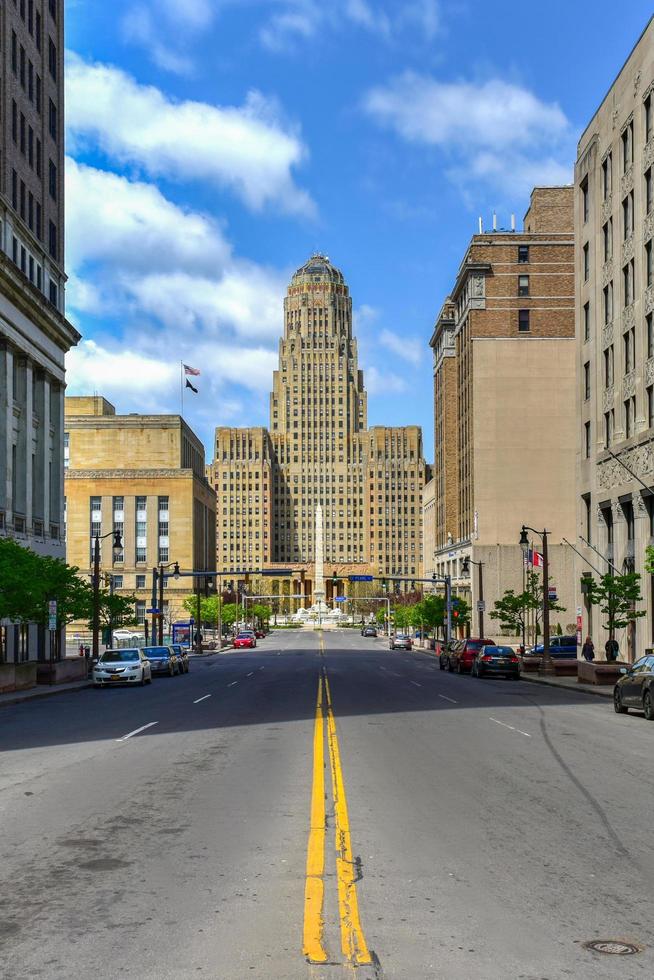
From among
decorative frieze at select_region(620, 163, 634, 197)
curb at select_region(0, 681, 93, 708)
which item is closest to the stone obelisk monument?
decorative frieze at select_region(620, 163, 634, 197)

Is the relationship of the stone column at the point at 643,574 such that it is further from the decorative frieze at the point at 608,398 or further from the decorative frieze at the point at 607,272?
the decorative frieze at the point at 607,272

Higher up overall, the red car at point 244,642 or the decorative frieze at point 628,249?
the decorative frieze at point 628,249

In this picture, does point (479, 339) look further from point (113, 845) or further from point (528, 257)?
point (113, 845)

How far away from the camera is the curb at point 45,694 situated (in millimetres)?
32253

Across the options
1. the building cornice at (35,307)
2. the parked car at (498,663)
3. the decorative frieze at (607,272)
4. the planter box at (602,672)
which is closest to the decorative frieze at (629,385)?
the decorative frieze at (607,272)

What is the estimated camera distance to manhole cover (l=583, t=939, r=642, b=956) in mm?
6602

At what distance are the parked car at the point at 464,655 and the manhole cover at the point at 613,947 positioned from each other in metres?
45.2

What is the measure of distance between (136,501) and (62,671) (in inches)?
4255

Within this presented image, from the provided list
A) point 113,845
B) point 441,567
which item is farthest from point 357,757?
point 441,567

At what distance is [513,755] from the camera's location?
16.9m

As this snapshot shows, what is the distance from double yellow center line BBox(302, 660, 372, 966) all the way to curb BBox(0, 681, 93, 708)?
19.7 meters

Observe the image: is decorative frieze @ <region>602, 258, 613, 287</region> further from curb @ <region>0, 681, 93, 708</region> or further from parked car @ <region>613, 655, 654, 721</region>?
parked car @ <region>613, 655, 654, 721</region>

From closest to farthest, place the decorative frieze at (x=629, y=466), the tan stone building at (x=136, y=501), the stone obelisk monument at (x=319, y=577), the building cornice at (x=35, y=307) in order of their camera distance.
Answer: the decorative frieze at (x=629, y=466), the building cornice at (x=35, y=307), the tan stone building at (x=136, y=501), the stone obelisk monument at (x=319, y=577)

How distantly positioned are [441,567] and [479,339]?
33.7 meters
